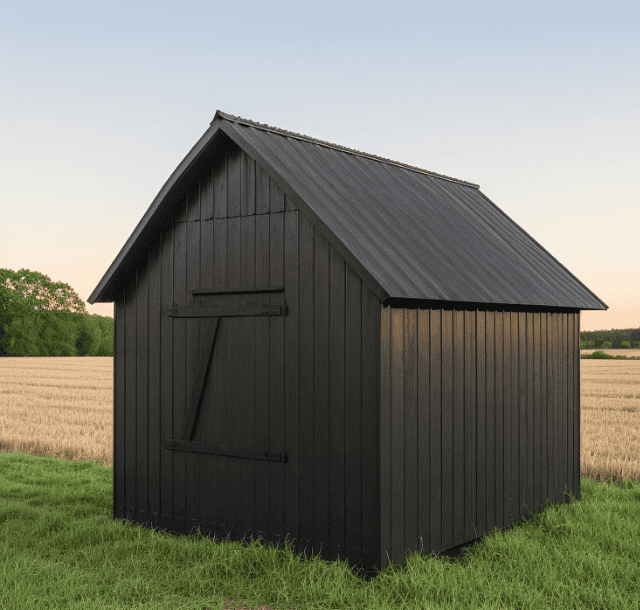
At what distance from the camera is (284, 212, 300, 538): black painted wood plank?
7918 millimetres

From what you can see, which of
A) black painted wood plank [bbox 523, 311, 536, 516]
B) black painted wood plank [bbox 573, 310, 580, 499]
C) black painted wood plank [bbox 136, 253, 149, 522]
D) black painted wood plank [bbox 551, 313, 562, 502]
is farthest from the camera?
black painted wood plank [bbox 573, 310, 580, 499]

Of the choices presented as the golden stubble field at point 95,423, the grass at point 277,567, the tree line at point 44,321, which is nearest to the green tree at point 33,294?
the tree line at point 44,321

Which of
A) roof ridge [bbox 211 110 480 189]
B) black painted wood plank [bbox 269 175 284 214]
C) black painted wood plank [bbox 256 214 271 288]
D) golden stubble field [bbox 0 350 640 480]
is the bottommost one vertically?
golden stubble field [bbox 0 350 640 480]

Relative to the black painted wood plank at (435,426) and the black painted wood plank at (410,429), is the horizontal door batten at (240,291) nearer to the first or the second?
the black painted wood plank at (410,429)

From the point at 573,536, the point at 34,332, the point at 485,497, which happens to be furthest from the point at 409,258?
the point at 34,332

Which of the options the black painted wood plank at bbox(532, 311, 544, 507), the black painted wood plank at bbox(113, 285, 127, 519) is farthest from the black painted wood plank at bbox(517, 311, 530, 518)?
the black painted wood plank at bbox(113, 285, 127, 519)

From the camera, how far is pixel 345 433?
7.49 m

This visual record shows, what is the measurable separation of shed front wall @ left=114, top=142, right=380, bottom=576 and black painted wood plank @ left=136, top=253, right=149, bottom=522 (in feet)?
0.07

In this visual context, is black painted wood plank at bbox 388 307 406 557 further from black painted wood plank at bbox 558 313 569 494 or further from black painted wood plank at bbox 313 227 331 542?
black painted wood plank at bbox 558 313 569 494

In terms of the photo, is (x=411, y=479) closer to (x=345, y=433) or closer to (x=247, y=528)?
(x=345, y=433)

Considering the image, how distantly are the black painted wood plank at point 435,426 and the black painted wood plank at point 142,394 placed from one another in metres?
3.95

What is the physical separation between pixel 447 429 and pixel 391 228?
253 centimetres

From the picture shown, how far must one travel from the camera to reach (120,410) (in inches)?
386

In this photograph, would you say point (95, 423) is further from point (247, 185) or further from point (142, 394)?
point (247, 185)
